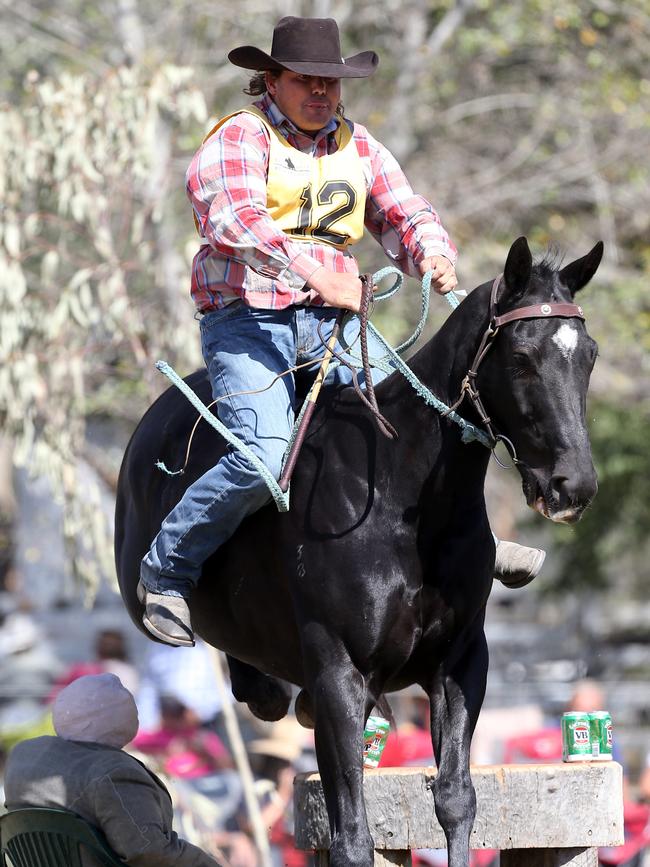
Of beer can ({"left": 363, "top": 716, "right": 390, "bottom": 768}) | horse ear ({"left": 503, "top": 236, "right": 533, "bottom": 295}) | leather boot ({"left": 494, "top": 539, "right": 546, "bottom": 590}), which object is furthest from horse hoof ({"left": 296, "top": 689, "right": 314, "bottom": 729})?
horse ear ({"left": 503, "top": 236, "right": 533, "bottom": 295})

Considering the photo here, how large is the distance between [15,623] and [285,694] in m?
9.73

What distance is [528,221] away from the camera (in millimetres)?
14180

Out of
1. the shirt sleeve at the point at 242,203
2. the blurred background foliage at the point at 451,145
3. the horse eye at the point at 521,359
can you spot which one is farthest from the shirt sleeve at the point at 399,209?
the blurred background foliage at the point at 451,145

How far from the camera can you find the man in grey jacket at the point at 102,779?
14.8 feet

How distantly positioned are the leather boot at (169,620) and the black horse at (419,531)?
187mm

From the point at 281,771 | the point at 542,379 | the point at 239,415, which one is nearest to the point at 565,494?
the point at 542,379

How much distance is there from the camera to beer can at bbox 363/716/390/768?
5.34 m

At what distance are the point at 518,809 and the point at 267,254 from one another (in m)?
2.03

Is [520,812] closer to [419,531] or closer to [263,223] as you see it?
[419,531]

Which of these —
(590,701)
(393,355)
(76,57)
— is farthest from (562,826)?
(76,57)

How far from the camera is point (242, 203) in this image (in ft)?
14.2

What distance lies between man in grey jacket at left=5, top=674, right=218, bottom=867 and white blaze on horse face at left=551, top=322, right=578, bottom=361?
2024 millimetres

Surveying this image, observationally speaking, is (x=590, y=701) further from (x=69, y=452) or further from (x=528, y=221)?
(x=528, y=221)

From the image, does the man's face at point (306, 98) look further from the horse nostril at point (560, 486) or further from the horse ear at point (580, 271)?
the horse nostril at point (560, 486)
